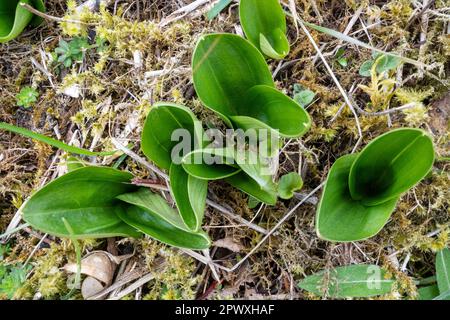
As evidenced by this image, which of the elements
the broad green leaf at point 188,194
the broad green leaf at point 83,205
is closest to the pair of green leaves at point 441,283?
the broad green leaf at point 188,194

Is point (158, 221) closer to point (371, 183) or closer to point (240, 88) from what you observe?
point (240, 88)

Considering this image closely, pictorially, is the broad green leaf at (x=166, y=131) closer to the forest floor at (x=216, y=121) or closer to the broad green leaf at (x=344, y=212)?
the forest floor at (x=216, y=121)

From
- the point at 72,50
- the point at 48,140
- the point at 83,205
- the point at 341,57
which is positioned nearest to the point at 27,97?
the point at 72,50

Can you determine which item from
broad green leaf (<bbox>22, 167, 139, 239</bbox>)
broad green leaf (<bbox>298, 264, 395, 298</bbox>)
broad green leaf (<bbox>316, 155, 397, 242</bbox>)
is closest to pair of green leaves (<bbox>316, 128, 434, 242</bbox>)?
broad green leaf (<bbox>316, 155, 397, 242</bbox>)

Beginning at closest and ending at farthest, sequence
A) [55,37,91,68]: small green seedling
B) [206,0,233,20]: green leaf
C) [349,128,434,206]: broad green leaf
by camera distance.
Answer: [349,128,434,206]: broad green leaf
[206,0,233,20]: green leaf
[55,37,91,68]: small green seedling

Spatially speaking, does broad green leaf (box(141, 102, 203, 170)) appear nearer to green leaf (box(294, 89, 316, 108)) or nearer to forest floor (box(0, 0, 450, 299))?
forest floor (box(0, 0, 450, 299))

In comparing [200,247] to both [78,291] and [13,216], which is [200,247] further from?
[13,216]
